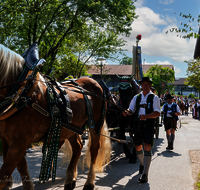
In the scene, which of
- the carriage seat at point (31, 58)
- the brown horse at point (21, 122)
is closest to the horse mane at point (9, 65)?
the brown horse at point (21, 122)

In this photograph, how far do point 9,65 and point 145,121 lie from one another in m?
2.78

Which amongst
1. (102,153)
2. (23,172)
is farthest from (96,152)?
(23,172)

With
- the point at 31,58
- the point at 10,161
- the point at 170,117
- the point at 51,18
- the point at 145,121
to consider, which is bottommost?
the point at 10,161

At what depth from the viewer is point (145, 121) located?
14.6ft

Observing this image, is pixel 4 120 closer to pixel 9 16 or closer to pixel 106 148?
pixel 106 148

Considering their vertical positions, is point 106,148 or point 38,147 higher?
point 106,148

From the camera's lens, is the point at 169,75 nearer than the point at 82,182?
No

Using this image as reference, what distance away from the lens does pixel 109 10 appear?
9.45 m

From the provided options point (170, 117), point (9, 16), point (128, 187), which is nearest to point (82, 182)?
point (128, 187)

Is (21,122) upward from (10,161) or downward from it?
upward

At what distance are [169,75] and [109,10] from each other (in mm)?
44519

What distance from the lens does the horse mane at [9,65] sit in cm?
266

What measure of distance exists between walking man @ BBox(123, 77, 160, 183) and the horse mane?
236cm

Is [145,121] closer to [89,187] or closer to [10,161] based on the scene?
[89,187]
